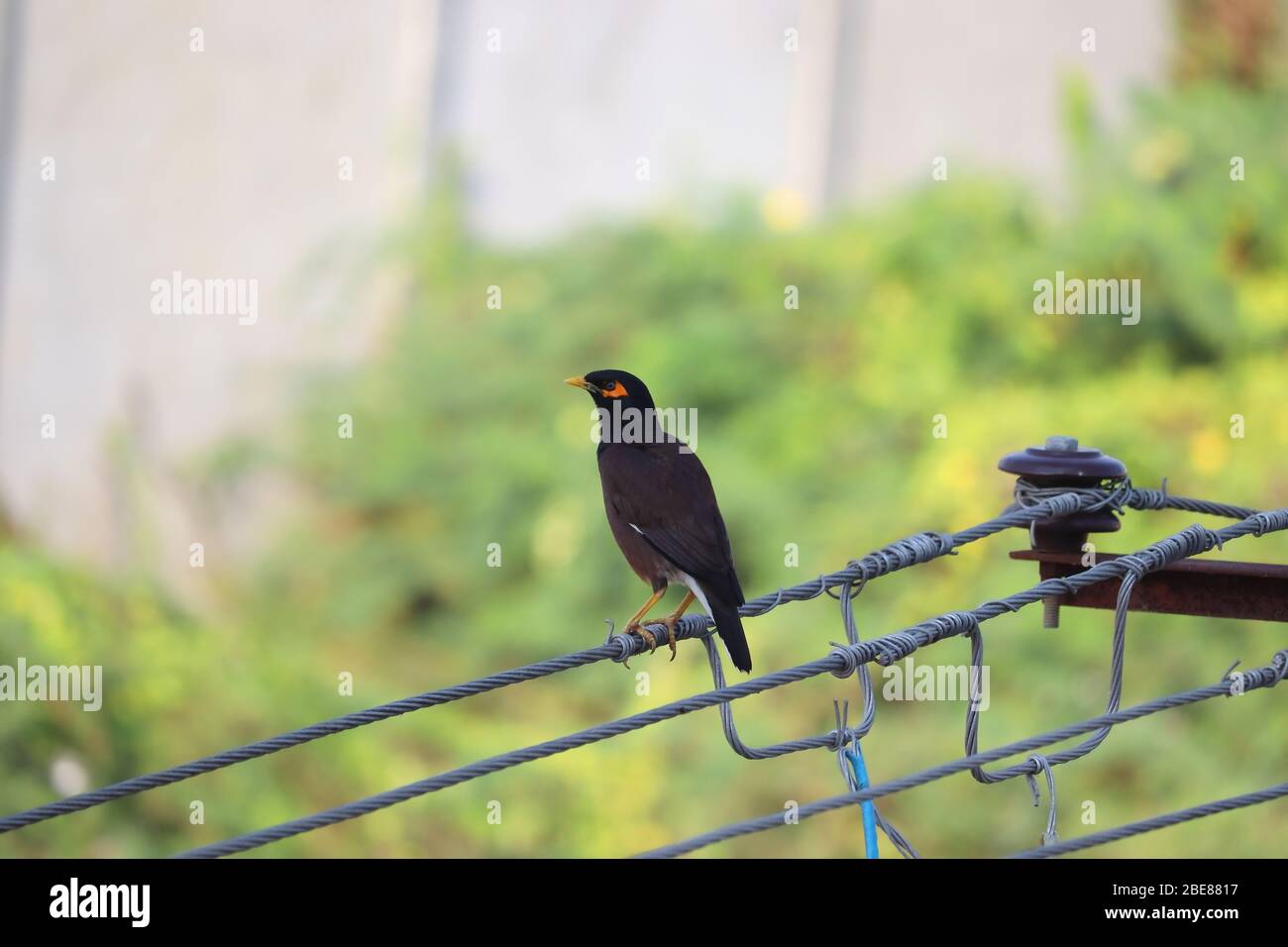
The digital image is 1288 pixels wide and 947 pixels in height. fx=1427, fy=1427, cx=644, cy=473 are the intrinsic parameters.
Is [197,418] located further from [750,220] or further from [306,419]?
[750,220]

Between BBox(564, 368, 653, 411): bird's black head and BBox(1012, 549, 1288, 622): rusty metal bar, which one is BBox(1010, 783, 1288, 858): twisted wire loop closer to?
BBox(1012, 549, 1288, 622): rusty metal bar

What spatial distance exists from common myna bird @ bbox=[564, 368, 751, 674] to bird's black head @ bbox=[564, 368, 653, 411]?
22 mm

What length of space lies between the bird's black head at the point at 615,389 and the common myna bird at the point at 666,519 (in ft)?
0.07

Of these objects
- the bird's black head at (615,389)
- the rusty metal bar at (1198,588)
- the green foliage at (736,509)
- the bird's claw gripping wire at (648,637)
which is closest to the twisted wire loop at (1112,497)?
the rusty metal bar at (1198,588)

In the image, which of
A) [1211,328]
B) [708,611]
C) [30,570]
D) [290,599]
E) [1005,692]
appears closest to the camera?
[708,611]

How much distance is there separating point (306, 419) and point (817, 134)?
414cm

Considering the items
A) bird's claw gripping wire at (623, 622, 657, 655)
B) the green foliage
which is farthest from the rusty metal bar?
the green foliage

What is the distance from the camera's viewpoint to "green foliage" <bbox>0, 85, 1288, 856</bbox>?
6.70m

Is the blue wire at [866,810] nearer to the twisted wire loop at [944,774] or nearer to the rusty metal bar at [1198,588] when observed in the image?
the twisted wire loop at [944,774]

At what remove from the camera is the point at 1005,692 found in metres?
6.95

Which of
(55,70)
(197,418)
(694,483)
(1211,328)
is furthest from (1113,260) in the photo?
(55,70)

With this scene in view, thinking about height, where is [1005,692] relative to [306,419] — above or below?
below

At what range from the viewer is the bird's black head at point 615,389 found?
4570 millimetres

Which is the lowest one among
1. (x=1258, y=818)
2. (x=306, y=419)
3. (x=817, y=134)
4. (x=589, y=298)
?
(x=1258, y=818)
